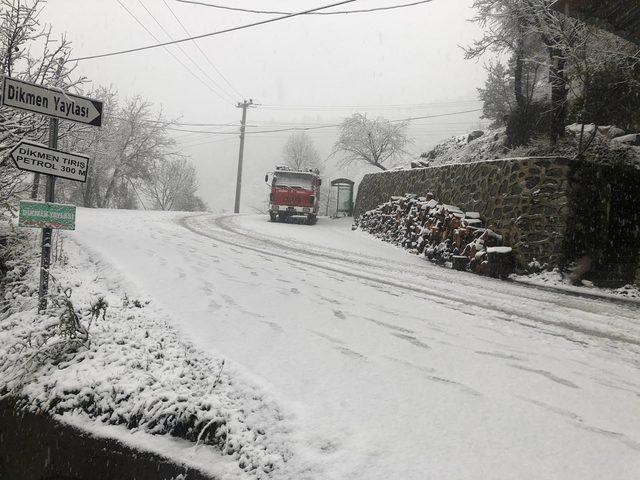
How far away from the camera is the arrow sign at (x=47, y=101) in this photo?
4258 mm

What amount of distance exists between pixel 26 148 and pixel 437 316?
16.7 feet

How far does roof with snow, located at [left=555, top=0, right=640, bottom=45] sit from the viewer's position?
6.11 metres

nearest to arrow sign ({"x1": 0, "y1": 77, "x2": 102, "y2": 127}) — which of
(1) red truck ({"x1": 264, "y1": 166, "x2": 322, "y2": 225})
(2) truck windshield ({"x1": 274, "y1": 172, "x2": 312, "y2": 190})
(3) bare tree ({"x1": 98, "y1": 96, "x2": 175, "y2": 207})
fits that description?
(1) red truck ({"x1": 264, "y1": 166, "x2": 322, "y2": 225})

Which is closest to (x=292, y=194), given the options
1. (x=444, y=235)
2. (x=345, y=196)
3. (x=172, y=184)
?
(x=345, y=196)

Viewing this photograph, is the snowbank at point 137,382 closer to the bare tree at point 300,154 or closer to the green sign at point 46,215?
the green sign at point 46,215

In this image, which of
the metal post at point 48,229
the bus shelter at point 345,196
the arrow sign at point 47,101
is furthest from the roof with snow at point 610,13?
the bus shelter at point 345,196

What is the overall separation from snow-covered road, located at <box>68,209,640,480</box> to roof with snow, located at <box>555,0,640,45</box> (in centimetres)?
458

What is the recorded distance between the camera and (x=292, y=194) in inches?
765

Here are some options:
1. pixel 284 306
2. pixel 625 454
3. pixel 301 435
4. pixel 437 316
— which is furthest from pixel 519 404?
pixel 284 306

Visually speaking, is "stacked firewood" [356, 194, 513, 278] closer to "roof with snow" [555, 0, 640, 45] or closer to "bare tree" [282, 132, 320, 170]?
"roof with snow" [555, 0, 640, 45]

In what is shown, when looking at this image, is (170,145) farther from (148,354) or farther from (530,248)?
(148,354)

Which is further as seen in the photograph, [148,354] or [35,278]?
[35,278]

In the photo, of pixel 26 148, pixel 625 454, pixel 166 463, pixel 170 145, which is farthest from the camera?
pixel 170 145

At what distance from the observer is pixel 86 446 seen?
3273 millimetres
